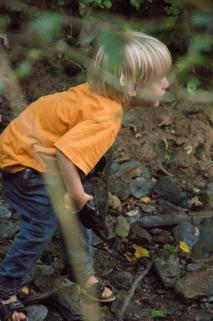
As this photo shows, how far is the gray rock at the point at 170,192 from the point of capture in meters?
4.37

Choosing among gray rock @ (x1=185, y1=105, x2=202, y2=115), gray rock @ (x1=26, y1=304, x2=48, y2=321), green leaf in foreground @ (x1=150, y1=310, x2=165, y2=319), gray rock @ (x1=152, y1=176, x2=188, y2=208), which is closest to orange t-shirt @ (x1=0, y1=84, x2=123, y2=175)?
gray rock @ (x1=26, y1=304, x2=48, y2=321)

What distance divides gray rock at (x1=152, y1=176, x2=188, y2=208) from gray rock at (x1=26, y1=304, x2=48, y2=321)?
1.39m

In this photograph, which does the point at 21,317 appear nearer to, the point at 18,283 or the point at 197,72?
the point at 18,283

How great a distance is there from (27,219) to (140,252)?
1.12 meters

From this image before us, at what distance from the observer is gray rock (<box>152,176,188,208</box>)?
14.3ft

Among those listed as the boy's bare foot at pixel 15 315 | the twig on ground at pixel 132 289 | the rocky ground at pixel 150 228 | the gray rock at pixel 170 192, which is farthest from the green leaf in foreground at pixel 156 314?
the gray rock at pixel 170 192

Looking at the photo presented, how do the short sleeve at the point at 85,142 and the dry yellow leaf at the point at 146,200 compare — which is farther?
the dry yellow leaf at the point at 146,200

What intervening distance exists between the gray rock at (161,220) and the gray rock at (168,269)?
0.30m

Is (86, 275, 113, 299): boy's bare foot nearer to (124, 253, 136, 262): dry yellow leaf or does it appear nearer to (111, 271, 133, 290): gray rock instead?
(111, 271, 133, 290): gray rock

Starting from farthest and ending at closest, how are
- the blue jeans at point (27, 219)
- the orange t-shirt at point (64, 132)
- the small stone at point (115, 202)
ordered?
the small stone at point (115, 202), the blue jeans at point (27, 219), the orange t-shirt at point (64, 132)

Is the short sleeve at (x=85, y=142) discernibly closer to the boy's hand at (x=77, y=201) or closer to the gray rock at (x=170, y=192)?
the boy's hand at (x=77, y=201)

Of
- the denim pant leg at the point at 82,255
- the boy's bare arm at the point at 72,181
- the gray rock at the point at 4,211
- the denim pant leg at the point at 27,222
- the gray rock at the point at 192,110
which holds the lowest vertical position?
the gray rock at the point at 4,211

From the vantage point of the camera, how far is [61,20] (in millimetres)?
1190

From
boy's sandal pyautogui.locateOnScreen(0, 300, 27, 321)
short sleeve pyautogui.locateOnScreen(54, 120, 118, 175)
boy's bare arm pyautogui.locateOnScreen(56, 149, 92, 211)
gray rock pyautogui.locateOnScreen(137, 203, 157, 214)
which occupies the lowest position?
gray rock pyautogui.locateOnScreen(137, 203, 157, 214)
